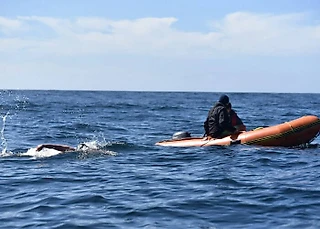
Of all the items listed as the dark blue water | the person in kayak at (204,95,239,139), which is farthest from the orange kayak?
the dark blue water

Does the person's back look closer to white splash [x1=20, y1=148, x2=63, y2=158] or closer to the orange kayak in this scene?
the orange kayak

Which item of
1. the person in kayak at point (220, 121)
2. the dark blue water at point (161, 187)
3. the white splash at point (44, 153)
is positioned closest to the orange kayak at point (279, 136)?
the person in kayak at point (220, 121)

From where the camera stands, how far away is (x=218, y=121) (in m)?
13.2

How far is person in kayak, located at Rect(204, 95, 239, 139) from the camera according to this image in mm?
13125

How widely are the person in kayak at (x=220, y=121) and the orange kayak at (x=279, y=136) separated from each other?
0.22 meters

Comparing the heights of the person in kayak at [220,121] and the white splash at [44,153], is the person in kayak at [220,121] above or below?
above

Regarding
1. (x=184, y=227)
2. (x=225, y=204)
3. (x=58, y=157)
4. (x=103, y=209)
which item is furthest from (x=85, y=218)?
(x=58, y=157)

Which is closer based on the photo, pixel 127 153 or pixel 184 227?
pixel 184 227

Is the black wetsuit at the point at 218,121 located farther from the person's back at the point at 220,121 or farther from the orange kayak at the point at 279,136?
the orange kayak at the point at 279,136

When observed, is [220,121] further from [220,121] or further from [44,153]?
[44,153]

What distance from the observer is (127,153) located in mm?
12602

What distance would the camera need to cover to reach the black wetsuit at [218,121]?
13119mm

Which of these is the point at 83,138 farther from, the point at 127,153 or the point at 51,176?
the point at 51,176

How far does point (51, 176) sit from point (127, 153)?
11.4 feet
